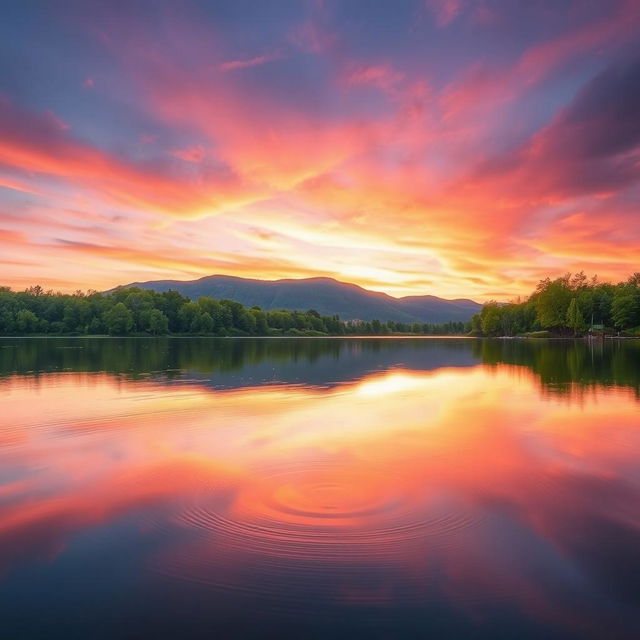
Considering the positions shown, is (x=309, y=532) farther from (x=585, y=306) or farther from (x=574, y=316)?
(x=585, y=306)

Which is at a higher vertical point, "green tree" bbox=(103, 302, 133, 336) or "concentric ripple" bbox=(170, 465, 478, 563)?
"green tree" bbox=(103, 302, 133, 336)

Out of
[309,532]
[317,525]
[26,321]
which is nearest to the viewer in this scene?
[309,532]

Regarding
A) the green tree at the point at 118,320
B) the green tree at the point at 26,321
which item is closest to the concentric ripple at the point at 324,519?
the green tree at the point at 118,320

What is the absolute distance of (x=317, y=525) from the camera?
9.15 m

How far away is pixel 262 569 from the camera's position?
7473 mm

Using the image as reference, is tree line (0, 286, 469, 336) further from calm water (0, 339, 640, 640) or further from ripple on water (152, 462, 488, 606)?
ripple on water (152, 462, 488, 606)

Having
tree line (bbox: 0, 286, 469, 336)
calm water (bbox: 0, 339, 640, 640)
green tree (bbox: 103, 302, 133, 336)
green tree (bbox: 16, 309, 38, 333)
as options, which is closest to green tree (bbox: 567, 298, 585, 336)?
tree line (bbox: 0, 286, 469, 336)

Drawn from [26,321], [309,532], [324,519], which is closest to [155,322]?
[26,321]

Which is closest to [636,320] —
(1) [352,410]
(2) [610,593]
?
(1) [352,410]

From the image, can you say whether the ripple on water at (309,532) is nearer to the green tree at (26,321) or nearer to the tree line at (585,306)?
the tree line at (585,306)

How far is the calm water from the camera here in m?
6.49

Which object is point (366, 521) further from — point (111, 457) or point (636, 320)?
point (636, 320)

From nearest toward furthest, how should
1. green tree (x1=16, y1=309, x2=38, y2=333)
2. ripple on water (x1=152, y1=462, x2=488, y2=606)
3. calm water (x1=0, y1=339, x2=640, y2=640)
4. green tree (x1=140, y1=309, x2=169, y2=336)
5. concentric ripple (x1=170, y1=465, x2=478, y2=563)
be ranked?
calm water (x1=0, y1=339, x2=640, y2=640) < ripple on water (x1=152, y1=462, x2=488, y2=606) < concentric ripple (x1=170, y1=465, x2=478, y2=563) < green tree (x1=16, y1=309, x2=38, y2=333) < green tree (x1=140, y1=309, x2=169, y2=336)

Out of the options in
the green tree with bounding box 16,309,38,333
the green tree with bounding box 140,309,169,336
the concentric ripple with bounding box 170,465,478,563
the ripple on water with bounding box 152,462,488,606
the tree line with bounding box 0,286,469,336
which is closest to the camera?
the ripple on water with bounding box 152,462,488,606
